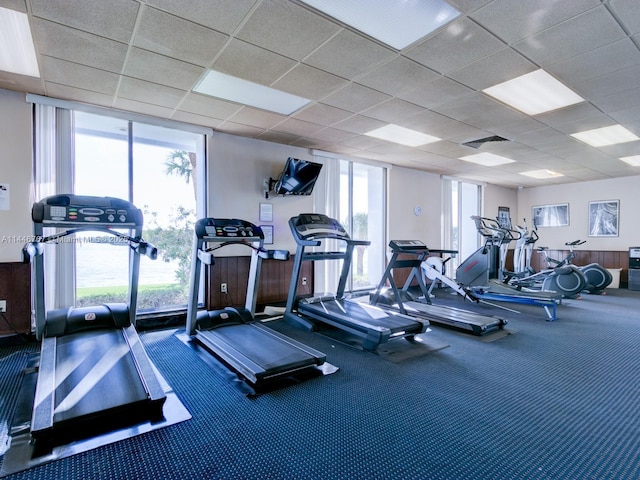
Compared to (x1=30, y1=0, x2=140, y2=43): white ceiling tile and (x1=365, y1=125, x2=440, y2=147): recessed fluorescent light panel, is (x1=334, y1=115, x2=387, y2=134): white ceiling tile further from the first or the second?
(x1=30, y1=0, x2=140, y2=43): white ceiling tile

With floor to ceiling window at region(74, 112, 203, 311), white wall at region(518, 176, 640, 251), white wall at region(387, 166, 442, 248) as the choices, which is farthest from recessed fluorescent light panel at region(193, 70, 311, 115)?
white wall at region(518, 176, 640, 251)

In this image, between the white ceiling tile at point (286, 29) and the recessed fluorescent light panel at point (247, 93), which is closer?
the white ceiling tile at point (286, 29)

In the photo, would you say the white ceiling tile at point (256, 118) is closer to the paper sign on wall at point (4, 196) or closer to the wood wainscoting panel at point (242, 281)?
the wood wainscoting panel at point (242, 281)

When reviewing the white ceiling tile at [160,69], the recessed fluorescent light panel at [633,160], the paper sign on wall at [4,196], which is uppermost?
the white ceiling tile at [160,69]

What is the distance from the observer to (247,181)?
5.23 meters

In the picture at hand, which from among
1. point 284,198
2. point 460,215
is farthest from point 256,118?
point 460,215

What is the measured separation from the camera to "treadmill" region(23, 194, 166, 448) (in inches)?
76.8

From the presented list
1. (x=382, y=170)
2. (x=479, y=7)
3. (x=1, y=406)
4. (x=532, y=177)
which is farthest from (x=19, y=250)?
(x=532, y=177)

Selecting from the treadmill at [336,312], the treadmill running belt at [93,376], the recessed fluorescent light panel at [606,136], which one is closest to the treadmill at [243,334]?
the treadmill at [336,312]

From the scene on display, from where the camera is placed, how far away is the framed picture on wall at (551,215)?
9.11 m

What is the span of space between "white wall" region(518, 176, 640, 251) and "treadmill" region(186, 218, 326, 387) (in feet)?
29.0

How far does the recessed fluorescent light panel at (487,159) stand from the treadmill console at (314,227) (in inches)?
132

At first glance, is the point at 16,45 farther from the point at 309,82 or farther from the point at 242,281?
the point at 242,281

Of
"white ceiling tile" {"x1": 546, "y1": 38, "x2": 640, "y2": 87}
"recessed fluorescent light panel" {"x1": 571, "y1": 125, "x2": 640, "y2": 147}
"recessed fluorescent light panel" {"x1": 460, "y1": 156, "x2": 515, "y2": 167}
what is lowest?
"recessed fluorescent light panel" {"x1": 460, "y1": 156, "x2": 515, "y2": 167}
